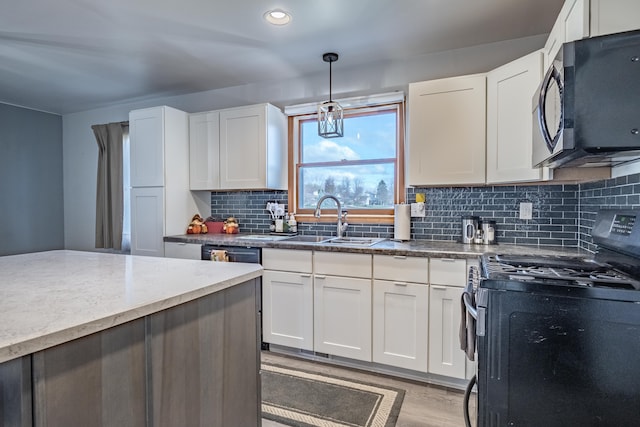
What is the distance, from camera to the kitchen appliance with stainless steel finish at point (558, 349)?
3.81 feet

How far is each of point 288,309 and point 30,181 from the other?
3.91 metres

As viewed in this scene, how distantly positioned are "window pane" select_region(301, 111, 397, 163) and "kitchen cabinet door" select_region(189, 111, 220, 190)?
0.88 meters

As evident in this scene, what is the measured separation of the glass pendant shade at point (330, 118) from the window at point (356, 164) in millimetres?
575

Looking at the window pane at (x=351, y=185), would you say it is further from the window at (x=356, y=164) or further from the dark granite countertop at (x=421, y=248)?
the dark granite countertop at (x=421, y=248)

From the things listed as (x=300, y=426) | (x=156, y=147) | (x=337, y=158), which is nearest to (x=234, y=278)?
(x=300, y=426)

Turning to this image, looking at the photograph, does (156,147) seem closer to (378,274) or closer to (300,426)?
(378,274)

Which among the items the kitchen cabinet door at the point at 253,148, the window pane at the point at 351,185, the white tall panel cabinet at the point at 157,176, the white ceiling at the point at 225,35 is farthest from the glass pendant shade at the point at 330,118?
the white tall panel cabinet at the point at 157,176

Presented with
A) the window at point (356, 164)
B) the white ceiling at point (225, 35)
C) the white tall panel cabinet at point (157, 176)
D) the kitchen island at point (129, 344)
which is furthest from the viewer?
the white tall panel cabinet at point (157, 176)

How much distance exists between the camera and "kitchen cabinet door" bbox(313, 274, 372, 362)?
2494mm

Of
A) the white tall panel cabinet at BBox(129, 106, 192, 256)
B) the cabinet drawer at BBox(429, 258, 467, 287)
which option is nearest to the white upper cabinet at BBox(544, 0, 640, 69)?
the cabinet drawer at BBox(429, 258, 467, 287)

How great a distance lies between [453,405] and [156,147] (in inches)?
131

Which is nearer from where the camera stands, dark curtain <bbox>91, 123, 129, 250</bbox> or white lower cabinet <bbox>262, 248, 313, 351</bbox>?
white lower cabinet <bbox>262, 248, 313, 351</bbox>

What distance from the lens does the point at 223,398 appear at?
1315 millimetres

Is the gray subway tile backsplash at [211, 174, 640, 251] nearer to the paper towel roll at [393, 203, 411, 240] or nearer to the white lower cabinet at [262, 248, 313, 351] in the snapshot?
the paper towel roll at [393, 203, 411, 240]
